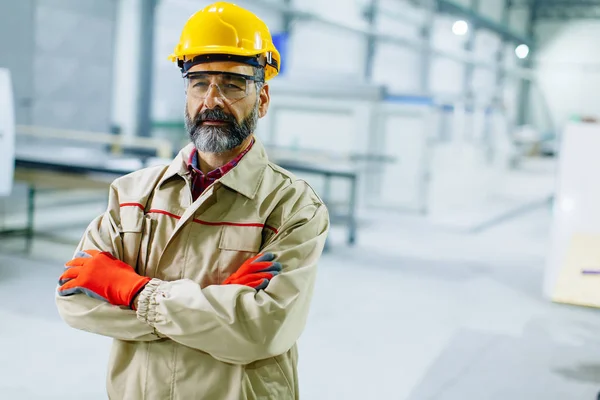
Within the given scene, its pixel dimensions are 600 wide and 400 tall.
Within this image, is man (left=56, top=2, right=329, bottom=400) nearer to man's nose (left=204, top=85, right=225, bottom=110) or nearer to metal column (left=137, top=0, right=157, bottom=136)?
man's nose (left=204, top=85, right=225, bottom=110)

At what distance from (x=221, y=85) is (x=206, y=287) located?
54 cm

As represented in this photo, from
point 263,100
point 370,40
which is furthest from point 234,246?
point 370,40

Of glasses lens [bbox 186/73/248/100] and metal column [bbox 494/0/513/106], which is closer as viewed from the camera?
glasses lens [bbox 186/73/248/100]

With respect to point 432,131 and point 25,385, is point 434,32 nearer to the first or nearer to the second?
point 432,131

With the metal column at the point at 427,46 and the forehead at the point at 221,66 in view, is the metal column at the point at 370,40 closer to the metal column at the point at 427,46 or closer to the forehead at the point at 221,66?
the metal column at the point at 427,46

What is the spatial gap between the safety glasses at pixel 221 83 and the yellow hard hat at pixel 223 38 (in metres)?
0.04

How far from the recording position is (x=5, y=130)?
212 inches

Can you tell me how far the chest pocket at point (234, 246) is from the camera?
1.83 m

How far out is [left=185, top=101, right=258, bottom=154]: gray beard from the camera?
6.07ft

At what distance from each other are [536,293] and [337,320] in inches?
88.9

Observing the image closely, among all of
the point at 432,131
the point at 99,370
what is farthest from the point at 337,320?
the point at 432,131

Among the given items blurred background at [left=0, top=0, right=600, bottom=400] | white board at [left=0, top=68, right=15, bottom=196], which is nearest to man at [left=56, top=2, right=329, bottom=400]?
blurred background at [left=0, top=0, right=600, bottom=400]

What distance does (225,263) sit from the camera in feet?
6.02

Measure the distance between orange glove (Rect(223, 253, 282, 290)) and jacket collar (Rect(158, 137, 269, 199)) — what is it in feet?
0.59
